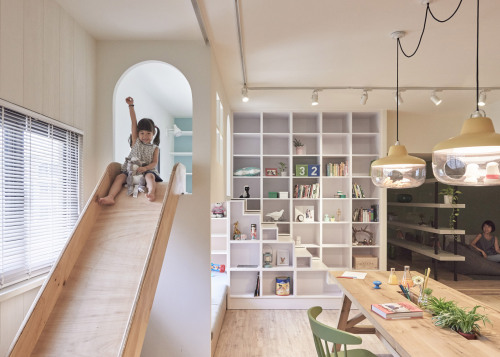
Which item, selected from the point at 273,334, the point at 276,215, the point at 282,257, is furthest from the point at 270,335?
the point at 276,215

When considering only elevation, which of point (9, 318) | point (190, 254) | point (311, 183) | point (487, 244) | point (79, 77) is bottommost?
point (487, 244)

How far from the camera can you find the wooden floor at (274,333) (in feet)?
12.1

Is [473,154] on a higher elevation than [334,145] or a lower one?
lower

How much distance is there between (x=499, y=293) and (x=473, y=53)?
13.3 feet

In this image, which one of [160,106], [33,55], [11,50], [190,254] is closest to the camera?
[11,50]

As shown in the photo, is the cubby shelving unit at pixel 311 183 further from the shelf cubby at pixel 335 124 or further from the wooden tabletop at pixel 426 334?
the wooden tabletop at pixel 426 334

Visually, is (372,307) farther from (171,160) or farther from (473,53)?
(171,160)

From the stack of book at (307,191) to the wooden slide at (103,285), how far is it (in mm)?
3287

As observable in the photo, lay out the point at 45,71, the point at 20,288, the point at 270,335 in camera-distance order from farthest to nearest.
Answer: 1. the point at 270,335
2. the point at 45,71
3. the point at 20,288

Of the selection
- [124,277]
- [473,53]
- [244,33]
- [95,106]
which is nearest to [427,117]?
[473,53]

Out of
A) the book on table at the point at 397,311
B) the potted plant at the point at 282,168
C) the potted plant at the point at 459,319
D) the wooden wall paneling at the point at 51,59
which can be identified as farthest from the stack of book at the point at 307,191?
the wooden wall paneling at the point at 51,59

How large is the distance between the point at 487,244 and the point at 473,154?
20.0ft

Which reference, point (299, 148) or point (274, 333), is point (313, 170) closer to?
point (299, 148)

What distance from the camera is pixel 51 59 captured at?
2396mm
